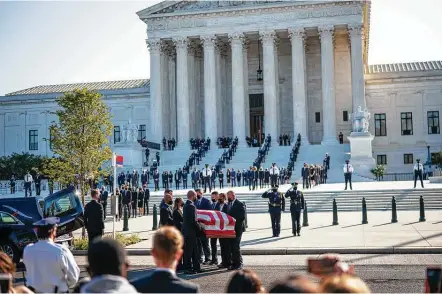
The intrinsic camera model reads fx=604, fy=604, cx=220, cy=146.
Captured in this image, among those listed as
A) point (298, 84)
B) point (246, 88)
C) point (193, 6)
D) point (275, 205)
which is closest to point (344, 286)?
point (275, 205)

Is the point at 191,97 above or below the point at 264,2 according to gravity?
below

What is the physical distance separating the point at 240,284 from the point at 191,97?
5602 cm

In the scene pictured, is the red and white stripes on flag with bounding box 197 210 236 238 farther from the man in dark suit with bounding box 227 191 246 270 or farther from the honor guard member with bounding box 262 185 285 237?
the honor guard member with bounding box 262 185 285 237

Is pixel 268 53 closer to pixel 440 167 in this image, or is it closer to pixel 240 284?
pixel 440 167

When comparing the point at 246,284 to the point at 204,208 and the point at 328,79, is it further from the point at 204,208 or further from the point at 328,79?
the point at 328,79

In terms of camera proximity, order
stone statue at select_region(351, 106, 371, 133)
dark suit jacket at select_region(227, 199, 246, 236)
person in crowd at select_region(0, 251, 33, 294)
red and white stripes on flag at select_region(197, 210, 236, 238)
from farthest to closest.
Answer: stone statue at select_region(351, 106, 371, 133) → dark suit jacket at select_region(227, 199, 246, 236) → red and white stripes on flag at select_region(197, 210, 236, 238) → person in crowd at select_region(0, 251, 33, 294)

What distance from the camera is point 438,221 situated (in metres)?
22.8

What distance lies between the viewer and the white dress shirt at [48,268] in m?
6.61

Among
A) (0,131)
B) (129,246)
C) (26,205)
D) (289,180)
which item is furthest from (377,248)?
(0,131)

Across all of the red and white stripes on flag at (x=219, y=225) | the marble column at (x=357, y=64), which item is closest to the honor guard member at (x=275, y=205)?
the red and white stripes on flag at (x=219, y=225)

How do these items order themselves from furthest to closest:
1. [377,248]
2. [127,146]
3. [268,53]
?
[268,53] < [127,146] < [377,248]

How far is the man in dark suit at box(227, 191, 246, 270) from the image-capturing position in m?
14.2

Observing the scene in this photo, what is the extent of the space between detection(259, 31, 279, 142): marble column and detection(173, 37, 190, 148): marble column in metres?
7.64

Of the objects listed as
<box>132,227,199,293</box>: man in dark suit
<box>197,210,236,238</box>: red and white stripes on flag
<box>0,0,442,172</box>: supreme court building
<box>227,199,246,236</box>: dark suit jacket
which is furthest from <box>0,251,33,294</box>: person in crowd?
<box>0,0,442,172</box>: supreme court building
